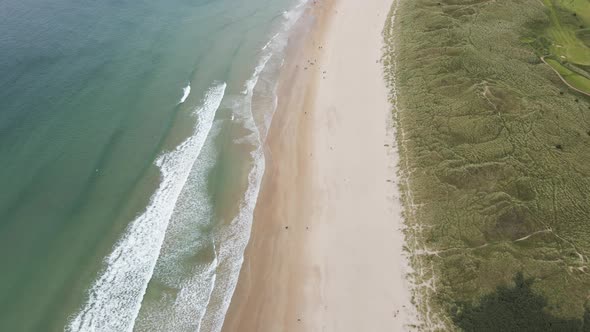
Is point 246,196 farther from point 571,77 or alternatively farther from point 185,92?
point 571,77

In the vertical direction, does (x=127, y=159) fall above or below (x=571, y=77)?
above

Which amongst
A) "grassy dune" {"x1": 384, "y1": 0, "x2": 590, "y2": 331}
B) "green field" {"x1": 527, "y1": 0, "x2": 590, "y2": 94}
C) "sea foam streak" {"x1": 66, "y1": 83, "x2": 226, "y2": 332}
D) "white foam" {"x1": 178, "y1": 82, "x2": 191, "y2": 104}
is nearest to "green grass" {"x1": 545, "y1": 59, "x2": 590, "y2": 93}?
"green field" {"x1": 527, "y1": 0, "x2": 590, "y2": 94}

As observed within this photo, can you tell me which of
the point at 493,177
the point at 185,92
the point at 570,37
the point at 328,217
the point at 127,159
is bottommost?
the point at 570,37

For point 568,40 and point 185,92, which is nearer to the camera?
point 185,92

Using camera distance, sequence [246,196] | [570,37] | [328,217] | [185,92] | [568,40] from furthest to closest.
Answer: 1. [570,37]
2. [568,40]
3. [185,92]
4. [246,196]
5. [328,217]

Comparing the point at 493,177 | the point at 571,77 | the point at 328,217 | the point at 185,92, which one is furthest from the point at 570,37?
the point at 185,92

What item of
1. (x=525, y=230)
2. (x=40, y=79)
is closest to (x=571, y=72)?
(x=525, y=230)

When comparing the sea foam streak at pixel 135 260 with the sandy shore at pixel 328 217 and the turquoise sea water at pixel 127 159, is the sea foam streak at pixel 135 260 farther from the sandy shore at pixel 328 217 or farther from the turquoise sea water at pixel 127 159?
the sandy shore at pixel 328 217

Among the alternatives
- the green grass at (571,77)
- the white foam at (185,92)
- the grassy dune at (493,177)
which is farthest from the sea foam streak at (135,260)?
the green grass at (571,77)

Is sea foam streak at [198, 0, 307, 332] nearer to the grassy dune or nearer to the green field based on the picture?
the grassy dune
